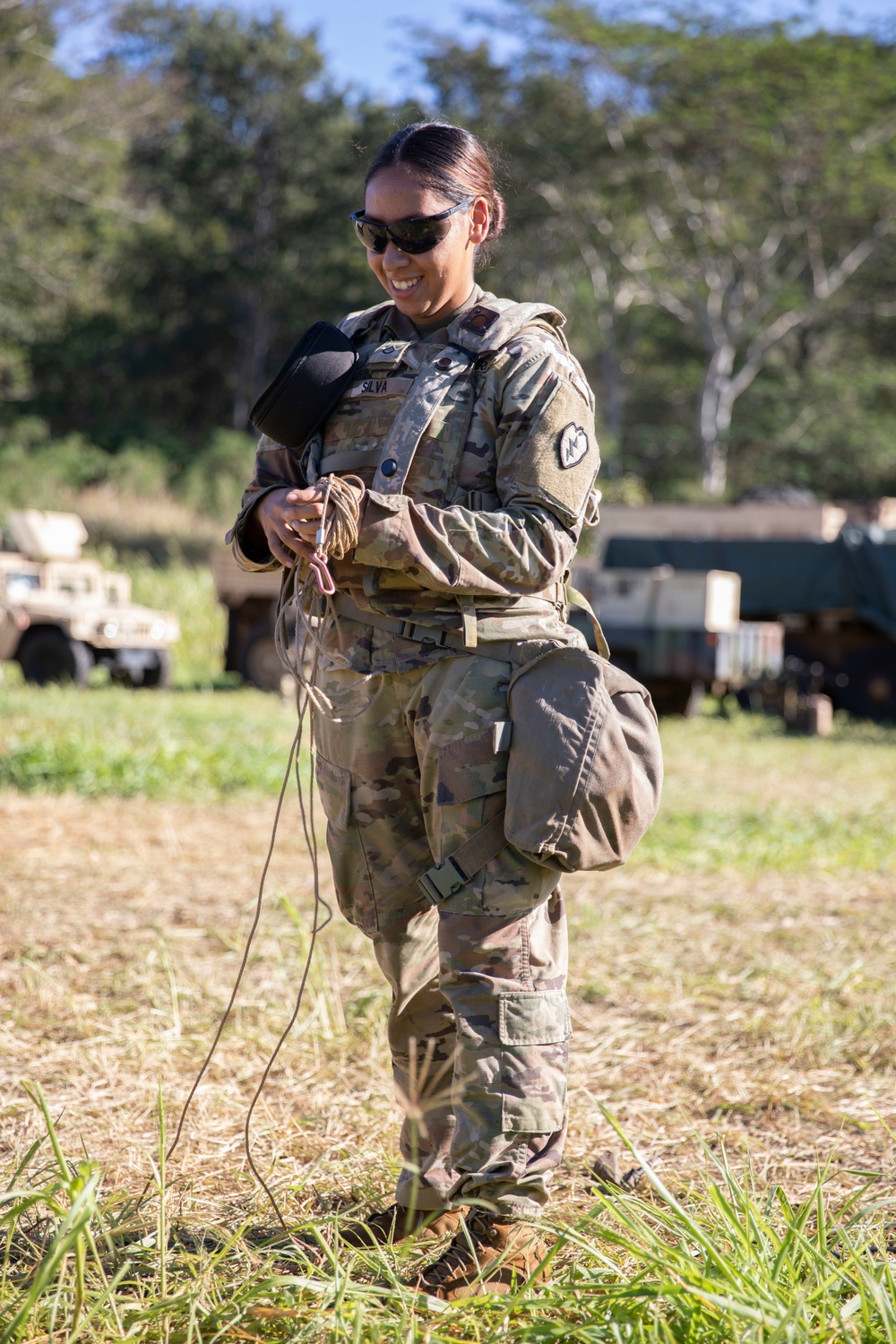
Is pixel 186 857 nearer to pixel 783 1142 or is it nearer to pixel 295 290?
pixel 783 1142

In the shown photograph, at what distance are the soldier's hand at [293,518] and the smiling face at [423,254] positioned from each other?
0.39 meters

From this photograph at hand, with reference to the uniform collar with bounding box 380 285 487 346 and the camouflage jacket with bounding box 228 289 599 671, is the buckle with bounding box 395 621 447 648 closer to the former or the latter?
the camouflage jacket with bounding box 228 289 599 671

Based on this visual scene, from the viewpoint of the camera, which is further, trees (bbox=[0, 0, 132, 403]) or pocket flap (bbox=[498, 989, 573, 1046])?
trees (bbox=[0, 0, 132, 403])

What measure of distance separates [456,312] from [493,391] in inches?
8.7

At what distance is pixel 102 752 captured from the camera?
24.3 ft

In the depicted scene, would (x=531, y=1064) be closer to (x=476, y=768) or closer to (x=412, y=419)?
(x=476, y=768)

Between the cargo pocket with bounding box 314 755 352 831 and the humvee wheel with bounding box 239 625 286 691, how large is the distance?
38.0ft

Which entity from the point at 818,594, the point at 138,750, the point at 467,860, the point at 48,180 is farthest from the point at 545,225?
the point at 467,860

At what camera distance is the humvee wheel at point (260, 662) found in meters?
13.9

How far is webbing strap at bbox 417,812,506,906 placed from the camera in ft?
7.05

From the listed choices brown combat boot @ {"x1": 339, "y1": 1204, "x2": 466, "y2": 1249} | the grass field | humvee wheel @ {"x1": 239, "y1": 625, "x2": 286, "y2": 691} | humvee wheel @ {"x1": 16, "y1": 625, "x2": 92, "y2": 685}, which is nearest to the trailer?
humvee wheel @ {"x1": 239, "y1": 625, "x2": 286, "y2": 691}

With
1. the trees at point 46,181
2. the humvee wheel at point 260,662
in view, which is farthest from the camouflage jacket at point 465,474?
the trees at point 46,181

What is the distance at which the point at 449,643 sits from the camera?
222 centimetres

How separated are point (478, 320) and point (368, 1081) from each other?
186 cm
